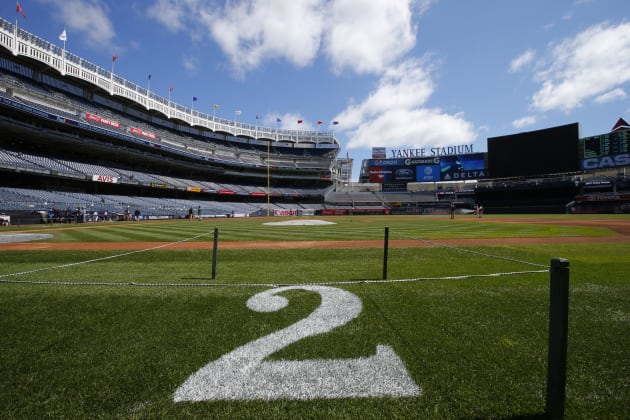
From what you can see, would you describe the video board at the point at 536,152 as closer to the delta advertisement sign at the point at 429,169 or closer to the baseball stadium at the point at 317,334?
the delta advertisement sign at the point at 429,169

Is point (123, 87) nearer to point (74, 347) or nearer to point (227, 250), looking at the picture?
point (227, 250)

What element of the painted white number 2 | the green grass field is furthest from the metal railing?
the painted white number 2

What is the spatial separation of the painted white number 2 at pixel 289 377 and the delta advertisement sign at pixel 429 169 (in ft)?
228

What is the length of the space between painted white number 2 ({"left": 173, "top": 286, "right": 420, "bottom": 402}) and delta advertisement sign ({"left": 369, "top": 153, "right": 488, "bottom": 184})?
228ft

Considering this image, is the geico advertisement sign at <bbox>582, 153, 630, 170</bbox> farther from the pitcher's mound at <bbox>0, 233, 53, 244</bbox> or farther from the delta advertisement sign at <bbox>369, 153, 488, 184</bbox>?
the pitcher's mound at <bbox>0, 233, 53, 244</bbox>

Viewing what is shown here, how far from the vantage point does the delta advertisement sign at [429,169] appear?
207ft

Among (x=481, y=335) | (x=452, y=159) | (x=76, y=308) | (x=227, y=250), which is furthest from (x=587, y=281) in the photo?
(x=452, y=159)

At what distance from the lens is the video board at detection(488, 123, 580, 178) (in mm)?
48219

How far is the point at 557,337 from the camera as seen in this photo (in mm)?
1758

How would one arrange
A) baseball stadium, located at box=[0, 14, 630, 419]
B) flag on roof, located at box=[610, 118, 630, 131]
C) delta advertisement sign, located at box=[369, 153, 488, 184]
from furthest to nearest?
1. delta advertisement sign, located at box=[369, 153, 488, 184]
2. flag on roof, located at box=[610, 118, 630, 131]
3. baseball stadium, located at box=[0, 14, 630, 419]

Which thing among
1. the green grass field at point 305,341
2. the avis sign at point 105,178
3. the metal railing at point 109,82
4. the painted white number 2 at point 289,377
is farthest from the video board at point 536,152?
the avis sign at point 105,178

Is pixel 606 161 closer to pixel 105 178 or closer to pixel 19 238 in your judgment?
pixel 19 238

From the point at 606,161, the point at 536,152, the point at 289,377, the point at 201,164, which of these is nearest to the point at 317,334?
the point at 289,377

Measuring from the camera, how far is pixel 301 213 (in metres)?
64.8
